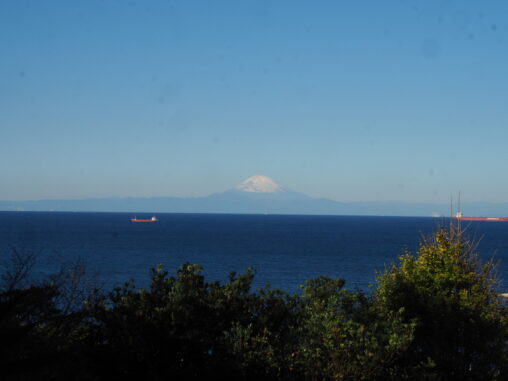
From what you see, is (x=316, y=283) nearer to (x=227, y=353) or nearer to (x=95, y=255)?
(x=227, y=353)

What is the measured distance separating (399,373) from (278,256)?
9205cm

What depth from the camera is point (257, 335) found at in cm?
1664

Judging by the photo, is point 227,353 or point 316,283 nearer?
point 227,353

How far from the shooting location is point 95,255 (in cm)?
10256

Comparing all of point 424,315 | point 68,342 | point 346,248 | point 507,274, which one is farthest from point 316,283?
point 346,248

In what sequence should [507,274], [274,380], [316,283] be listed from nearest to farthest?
[274,380], [316,283], [507,274]

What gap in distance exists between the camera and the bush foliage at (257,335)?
625 inches

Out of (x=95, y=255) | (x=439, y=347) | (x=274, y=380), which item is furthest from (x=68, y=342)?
(x=95, y=255)

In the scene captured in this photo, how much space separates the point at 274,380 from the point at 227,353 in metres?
1.43

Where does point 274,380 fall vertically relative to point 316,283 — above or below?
below

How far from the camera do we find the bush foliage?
625 inches

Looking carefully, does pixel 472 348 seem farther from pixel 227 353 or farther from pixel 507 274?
pixel 507 274

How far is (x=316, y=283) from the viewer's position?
2164 centimetres

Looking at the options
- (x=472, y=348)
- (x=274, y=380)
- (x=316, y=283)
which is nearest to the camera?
(x=274, y=380)
